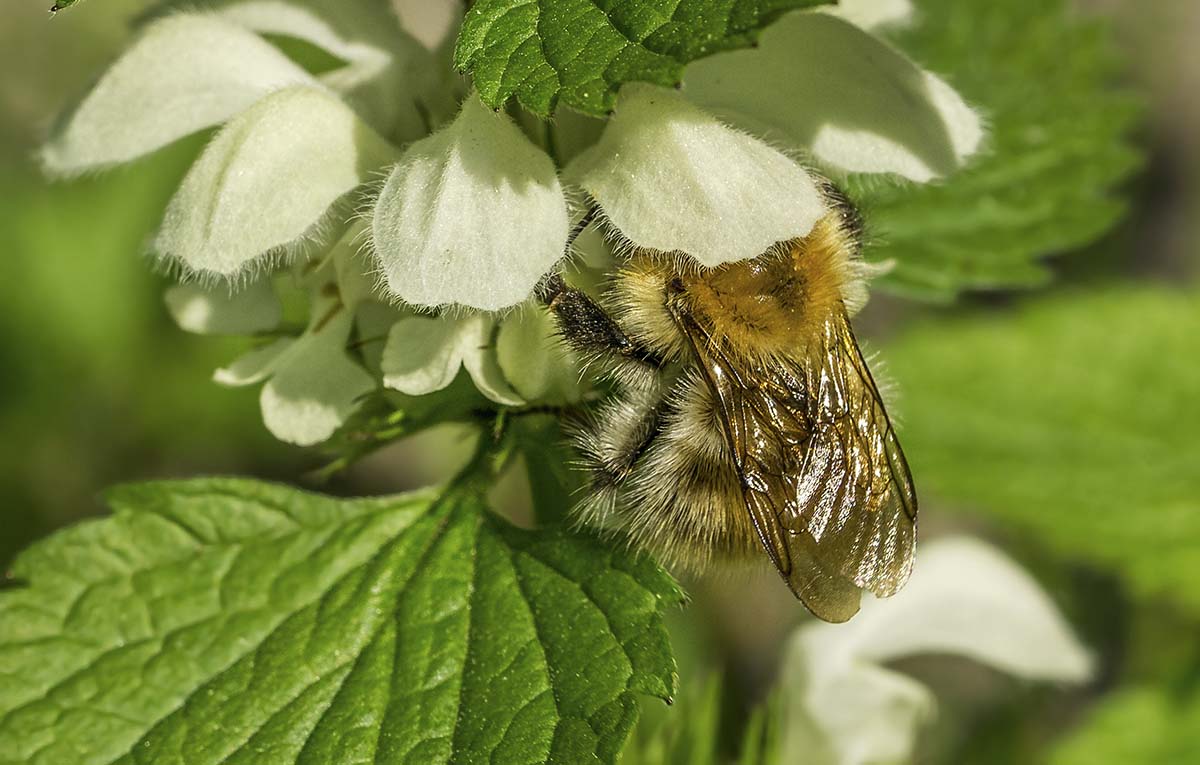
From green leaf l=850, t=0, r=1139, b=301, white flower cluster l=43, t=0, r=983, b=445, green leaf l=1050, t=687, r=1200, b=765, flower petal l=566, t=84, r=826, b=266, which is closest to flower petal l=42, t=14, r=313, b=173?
white flower cluster l=43, t=0, r=983, b=445

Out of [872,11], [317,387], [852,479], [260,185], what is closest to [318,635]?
[317,387]

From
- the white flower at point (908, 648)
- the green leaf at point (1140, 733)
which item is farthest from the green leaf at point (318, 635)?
the green leaf at point (1140, 733)

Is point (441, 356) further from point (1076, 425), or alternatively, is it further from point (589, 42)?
point (1076, 425)

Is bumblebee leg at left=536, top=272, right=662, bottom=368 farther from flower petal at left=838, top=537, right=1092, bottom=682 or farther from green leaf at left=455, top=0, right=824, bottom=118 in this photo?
flower petal at left=838, top=537, right=1092, bottom=682

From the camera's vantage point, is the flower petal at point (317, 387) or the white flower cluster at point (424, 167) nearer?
the white flower cluster at point (424, 167)

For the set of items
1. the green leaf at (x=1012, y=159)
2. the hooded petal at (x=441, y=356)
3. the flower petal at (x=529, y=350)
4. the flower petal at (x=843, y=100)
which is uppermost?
the flower petal at (x=843, y=100)

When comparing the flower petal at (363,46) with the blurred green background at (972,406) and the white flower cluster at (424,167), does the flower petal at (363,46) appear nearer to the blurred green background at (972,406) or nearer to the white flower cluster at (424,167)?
the white flower cluster at (424,167)
